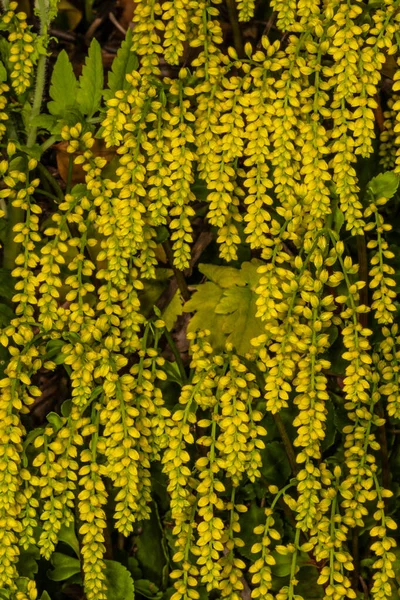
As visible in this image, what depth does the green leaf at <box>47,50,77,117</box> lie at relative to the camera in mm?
1994

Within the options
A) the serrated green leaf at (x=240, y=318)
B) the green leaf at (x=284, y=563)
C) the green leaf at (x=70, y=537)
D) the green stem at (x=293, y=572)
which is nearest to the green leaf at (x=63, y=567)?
the green leaf at (x=70, y=537)

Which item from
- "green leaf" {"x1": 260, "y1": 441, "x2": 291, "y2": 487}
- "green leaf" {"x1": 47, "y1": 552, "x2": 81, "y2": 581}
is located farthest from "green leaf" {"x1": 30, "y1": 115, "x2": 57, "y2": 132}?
"green leaf" {"x1": 47, "y1": 552, "x2": 81, "y2": 581}

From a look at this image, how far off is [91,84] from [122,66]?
0.09m

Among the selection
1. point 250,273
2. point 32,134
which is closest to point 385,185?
point 250,273

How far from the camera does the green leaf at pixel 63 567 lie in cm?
221

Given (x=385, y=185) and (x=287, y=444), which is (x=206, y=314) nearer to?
(x=287, y=444)

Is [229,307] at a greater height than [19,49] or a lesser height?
lesser

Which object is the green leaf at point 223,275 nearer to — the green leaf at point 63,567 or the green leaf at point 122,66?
the green leaf at point 122,66

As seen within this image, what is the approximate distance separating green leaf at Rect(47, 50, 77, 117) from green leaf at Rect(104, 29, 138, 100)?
9cm

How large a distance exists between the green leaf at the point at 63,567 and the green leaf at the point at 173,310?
0.70 meters

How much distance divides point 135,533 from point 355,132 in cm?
130

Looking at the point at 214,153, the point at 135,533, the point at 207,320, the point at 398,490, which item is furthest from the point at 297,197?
the point at 135,533

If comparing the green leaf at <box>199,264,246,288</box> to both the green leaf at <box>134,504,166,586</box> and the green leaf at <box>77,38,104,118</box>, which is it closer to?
the green leaf at <box>77,38,104,118</box>

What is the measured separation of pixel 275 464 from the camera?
2.27 m
